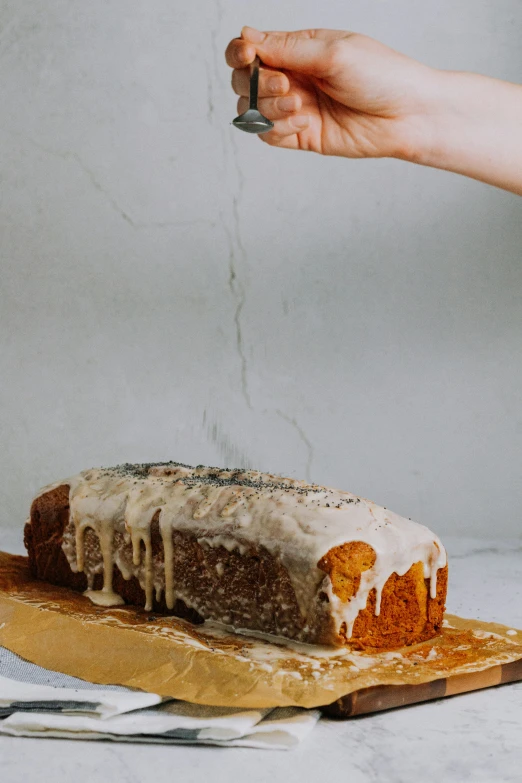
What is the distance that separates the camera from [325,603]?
147 centimetres

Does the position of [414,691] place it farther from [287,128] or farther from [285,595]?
[287,128]

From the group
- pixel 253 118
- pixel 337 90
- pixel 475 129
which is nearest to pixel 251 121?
pixel 253 118

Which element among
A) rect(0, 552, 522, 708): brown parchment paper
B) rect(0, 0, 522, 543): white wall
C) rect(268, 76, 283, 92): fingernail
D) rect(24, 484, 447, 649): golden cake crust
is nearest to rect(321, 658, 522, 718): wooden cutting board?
rect(0, 552, 522, 708): brown parchment paper

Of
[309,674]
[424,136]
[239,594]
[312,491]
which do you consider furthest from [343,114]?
[309,674]

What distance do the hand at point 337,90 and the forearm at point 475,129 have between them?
2cm

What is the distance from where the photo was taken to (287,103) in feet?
5.54

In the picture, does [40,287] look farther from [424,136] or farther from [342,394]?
[424,136]

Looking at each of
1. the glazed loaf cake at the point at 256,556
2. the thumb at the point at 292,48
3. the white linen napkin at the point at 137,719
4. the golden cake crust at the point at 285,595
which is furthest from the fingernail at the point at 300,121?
the white linen napkin at the point at 137,719

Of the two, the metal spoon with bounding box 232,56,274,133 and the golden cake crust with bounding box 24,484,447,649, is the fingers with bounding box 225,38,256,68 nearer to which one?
the metal spoon with bounding box 232,56,274,133

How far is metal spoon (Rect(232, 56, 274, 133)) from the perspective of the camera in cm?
159

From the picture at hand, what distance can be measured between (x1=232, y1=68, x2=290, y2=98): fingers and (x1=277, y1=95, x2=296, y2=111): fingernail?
0.01m

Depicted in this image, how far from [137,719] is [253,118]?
0.97m

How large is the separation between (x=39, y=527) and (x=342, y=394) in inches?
47.7

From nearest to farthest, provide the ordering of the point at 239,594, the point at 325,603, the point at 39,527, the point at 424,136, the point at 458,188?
1. the point at 325,603
2. the point at 239,594
3. the point at 424,136
4. the point at 39,527
5. the point at 458,188
